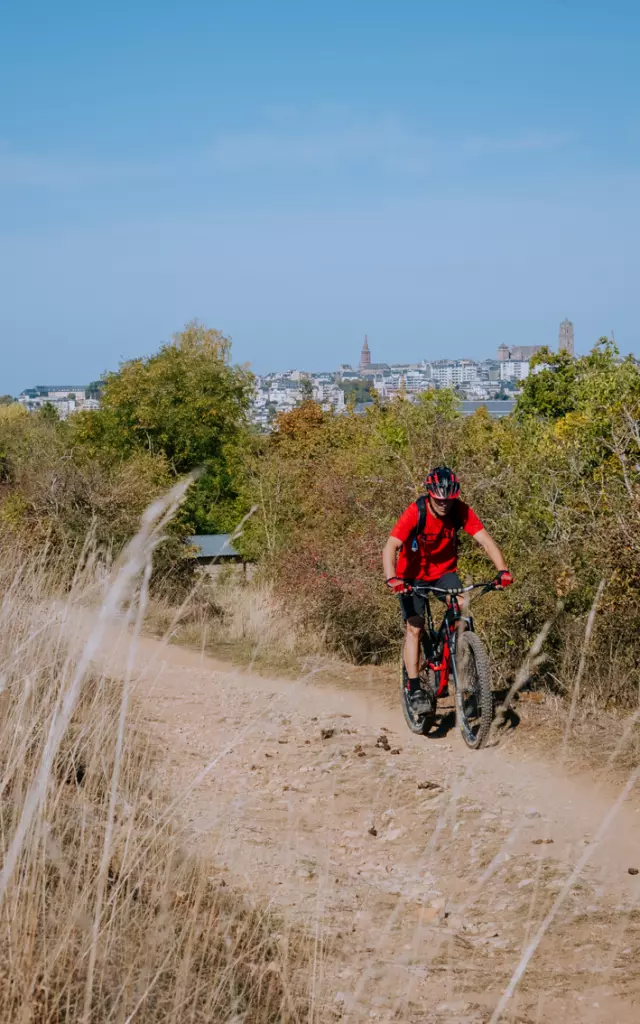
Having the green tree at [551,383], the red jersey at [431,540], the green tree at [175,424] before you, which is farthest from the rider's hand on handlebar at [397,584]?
the green tree at [175,424]

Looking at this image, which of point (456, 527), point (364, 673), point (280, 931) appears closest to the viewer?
point (280, 931)

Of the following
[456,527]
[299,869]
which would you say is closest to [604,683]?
[456,527]

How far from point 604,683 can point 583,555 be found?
1.33 m

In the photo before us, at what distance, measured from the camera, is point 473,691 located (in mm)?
7969

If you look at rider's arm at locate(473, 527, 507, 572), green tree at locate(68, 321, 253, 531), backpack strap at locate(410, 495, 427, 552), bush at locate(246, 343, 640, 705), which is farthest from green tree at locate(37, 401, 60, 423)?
rider's arm at locate(473, 527, 507, 572)

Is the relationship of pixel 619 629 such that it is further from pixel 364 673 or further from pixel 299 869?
pixel 299 869

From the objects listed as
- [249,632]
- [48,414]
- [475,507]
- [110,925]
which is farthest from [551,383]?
[48,414]

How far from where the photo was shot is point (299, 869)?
5312mm

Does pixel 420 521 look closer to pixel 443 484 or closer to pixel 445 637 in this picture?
pixel 443 484

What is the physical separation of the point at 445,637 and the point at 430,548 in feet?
2.47

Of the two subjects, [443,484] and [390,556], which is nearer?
[443,484]

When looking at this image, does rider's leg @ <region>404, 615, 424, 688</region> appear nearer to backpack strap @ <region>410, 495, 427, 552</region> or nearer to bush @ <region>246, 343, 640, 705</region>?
backpack strap @ <region>410, 495, 427, 552</region>

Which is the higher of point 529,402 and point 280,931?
point 529,402

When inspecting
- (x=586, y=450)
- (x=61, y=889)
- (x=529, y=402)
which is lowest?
(x=61, y=889)
